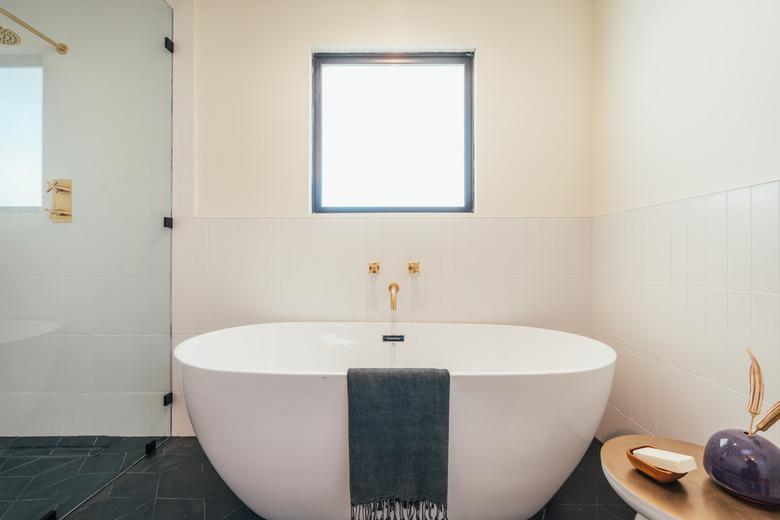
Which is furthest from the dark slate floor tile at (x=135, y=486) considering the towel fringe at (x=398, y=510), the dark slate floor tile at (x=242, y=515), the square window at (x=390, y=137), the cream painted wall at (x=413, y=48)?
the square window at (x=390, y=137)

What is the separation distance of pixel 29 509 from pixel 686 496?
205 cm

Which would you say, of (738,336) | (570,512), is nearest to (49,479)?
(570,512)

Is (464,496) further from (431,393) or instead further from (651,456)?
(651,456)

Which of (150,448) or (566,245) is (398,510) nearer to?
(150,448)

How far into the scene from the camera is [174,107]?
74.5 inches

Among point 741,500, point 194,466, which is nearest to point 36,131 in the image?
point 194,466

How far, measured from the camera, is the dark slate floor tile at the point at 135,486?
1.37 meters

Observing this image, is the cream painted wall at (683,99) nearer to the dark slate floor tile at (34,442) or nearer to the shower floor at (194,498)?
the shower floor at (194,498)

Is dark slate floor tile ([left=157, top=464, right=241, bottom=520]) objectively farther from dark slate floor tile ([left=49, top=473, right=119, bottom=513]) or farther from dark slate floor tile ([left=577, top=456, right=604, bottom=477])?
dark slate floor tile ([left=577, top=456, right=604, bottom=477])

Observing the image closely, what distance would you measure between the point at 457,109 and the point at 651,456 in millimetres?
1837

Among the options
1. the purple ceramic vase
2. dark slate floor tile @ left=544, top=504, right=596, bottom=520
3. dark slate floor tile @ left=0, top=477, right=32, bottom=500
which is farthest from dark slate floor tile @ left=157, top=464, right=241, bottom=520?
the purple ceramic vase

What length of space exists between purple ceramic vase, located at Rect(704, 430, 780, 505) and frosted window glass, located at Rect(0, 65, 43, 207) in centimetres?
239

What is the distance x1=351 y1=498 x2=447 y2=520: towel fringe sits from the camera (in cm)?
104

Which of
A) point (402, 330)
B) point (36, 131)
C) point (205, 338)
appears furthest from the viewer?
point (402, 330)
